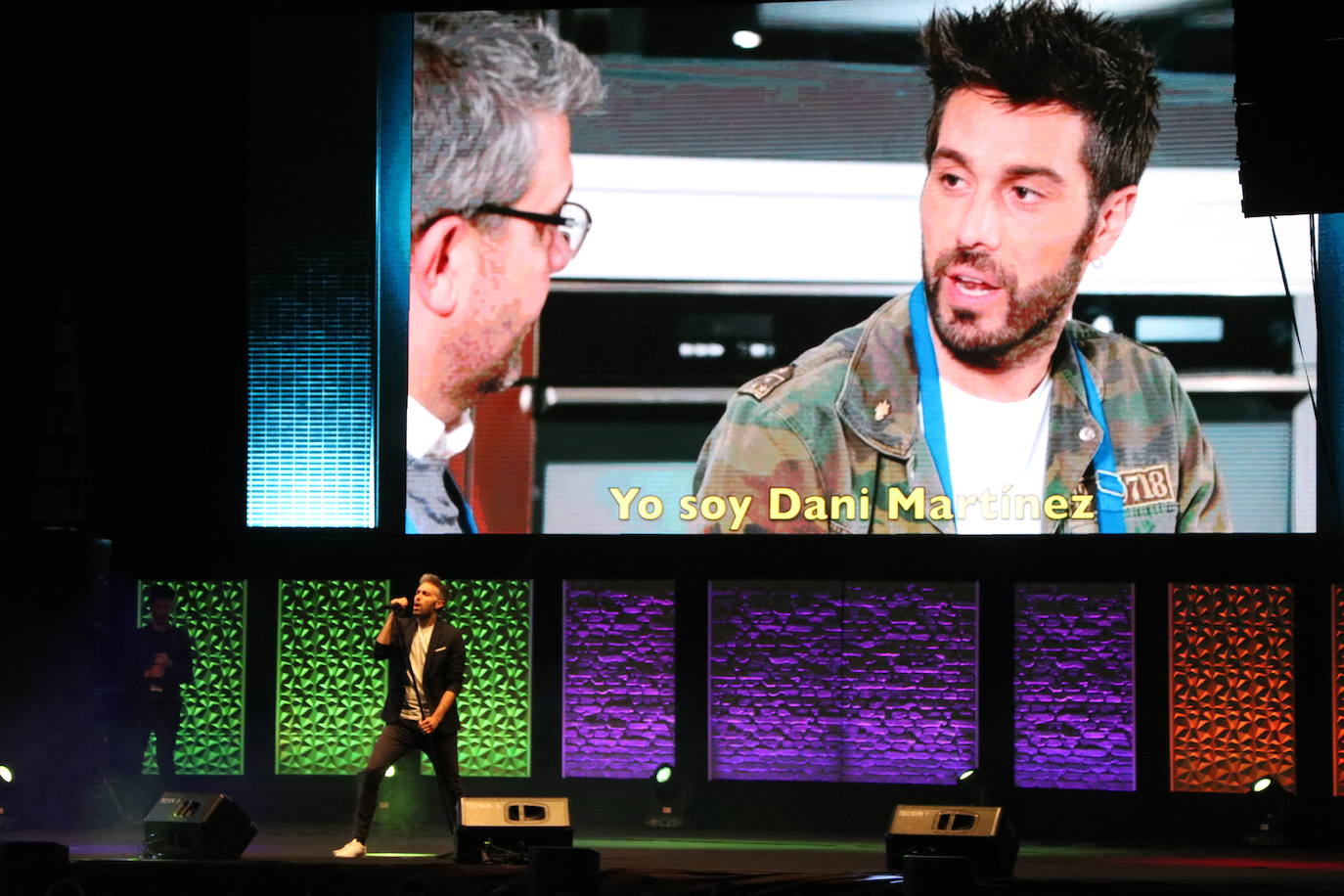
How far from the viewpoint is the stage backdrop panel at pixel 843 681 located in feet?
37.6

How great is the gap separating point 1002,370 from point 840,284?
3.65 ft

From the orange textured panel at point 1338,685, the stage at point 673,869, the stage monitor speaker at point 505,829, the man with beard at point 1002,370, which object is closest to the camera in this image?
the stage at point 673,869

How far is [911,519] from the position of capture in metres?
11.1

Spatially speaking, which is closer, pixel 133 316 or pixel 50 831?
pixel 50 831

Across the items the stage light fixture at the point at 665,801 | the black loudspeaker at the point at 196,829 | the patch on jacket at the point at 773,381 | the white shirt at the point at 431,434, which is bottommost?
the stage light fixture at the point at 665,801

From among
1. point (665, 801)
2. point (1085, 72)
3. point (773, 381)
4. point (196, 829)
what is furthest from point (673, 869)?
point (1085, 72)

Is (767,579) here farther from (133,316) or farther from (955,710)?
(133,316)

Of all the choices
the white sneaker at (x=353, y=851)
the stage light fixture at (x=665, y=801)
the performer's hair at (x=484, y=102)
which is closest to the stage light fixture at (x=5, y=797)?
the white sneaker at (x=353, y=851)

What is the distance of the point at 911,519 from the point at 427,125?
12.8 feet

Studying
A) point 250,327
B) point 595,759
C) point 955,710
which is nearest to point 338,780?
point 595,759

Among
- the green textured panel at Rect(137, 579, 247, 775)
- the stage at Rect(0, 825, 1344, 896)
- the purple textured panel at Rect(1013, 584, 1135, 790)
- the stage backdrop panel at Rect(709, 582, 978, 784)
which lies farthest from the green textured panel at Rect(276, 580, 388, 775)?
the purple textured panel at Rect(1013, 584, 1135, 790)

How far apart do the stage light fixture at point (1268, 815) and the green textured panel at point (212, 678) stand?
6.31 m

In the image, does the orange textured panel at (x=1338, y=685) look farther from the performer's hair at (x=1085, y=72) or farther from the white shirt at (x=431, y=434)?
the white shirt at (x=431, y=434)

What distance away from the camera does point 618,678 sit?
38.5 ft
